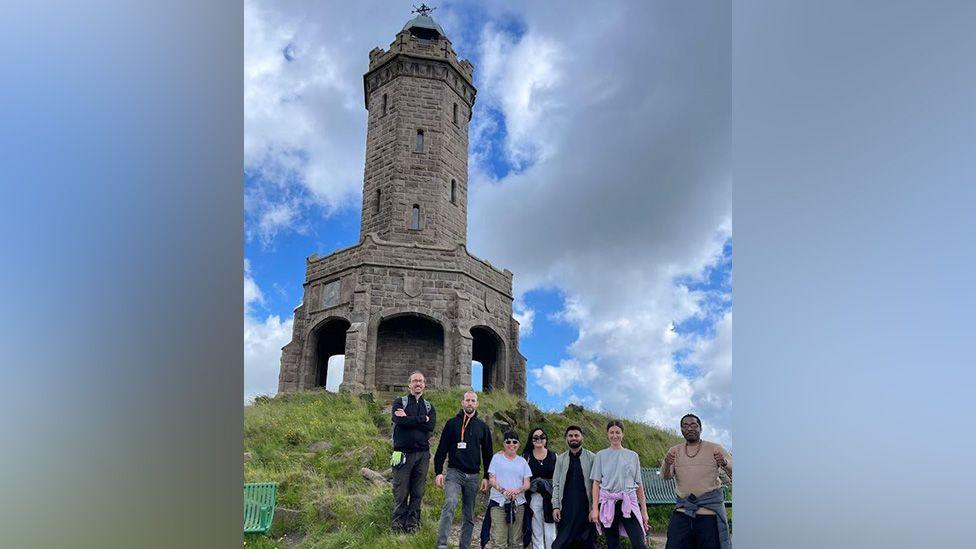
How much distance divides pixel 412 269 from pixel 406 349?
2.32 metres

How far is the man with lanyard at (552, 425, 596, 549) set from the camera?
20.7 feet

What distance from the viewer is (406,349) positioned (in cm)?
1959

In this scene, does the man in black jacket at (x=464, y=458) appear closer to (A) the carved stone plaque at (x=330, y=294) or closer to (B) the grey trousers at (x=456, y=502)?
(B) the grey trousers at (x=456, y=502)

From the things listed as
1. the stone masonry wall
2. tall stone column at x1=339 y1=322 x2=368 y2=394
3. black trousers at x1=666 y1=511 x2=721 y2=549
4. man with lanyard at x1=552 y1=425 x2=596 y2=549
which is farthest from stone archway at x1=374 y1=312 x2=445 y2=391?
black trousers at x1=666 y1=511 x2=721 y2=549

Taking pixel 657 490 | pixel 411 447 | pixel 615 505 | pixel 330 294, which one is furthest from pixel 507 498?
pixel 330 294

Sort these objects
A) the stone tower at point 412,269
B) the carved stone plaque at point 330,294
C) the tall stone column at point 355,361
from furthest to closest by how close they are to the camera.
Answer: the carved stone plaque at point 330,294, the stone tower at point 412,269, the tall stone column at point 355,361

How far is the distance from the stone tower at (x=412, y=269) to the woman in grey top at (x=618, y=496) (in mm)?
12544

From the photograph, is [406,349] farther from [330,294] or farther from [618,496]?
[618,496]

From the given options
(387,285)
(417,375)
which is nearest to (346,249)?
(387,285)

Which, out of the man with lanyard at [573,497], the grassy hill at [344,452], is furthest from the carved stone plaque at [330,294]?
the man with lanyard at [573,497]

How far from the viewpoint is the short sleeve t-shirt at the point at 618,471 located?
20.2ft

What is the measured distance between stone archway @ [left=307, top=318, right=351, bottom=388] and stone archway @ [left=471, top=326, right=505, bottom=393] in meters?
4.11

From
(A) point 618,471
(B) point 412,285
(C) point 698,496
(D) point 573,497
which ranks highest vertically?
(B) point 412,285
